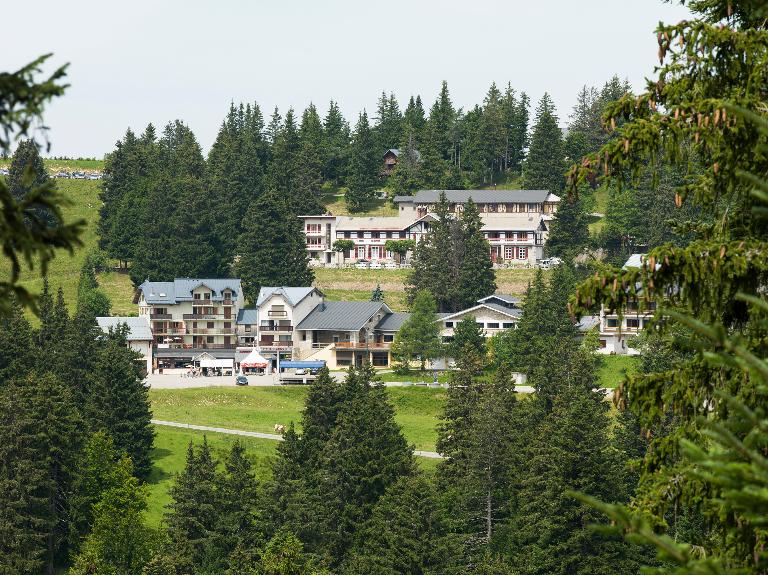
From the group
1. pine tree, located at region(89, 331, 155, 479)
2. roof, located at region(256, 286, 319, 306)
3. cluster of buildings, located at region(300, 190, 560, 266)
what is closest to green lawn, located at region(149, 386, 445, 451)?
pine tree, located at region(89, 331, 155, 479)

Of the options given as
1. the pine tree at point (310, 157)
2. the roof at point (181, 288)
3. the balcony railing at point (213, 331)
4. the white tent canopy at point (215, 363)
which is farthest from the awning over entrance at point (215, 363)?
the pine tree at point (310, 157)

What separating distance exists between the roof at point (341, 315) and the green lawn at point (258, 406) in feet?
46.1

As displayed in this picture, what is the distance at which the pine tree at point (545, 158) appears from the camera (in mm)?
161500

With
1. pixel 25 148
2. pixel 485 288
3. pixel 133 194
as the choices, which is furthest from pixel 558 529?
pixel 25 148

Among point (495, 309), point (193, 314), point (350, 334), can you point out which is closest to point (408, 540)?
point (495, 309)

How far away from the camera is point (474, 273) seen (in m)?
132

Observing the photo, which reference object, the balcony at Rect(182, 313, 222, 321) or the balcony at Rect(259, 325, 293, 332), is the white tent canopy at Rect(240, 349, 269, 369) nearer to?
the balcony at Rect(259, 325, 293, 332)

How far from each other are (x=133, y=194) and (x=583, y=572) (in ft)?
345

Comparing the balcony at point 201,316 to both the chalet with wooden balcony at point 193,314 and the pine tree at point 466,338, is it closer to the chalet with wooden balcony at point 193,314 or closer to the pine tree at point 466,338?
the chalet with wooden balcony at point 193,314

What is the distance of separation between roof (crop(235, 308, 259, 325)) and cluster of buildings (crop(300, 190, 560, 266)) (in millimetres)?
23442

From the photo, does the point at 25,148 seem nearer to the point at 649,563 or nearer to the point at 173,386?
the point at 173,386

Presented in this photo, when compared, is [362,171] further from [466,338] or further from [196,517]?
[196,517]

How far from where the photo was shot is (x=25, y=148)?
172000 mm

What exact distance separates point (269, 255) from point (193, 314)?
10.8 meters
